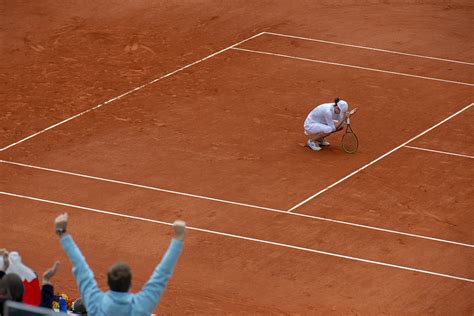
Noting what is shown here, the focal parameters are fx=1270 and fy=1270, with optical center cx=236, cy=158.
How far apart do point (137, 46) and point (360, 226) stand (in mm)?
12601

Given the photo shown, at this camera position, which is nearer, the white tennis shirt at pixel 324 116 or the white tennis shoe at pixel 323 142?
the white tennis shirt at pixel 324 116

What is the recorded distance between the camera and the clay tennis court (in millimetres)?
21578

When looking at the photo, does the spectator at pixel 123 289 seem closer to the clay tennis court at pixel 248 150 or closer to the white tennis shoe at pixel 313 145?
the clay tennis court at pixel 248 150

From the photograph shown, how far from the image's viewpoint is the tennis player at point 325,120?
2703cm

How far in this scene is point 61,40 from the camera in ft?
114

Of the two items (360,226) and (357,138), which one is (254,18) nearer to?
(357,138)

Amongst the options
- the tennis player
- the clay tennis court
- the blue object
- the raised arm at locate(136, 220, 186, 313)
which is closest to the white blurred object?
the blue object

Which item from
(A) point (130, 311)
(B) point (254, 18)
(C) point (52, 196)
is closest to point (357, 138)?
(C) point (52, 196)

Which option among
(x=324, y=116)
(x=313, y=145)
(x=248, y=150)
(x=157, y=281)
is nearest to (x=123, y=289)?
(x=157, y=281)

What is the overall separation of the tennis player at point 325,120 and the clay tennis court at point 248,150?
0.42m

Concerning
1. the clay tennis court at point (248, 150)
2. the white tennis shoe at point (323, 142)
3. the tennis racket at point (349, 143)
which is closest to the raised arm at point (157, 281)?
the clay tennis court at point (248, 150)

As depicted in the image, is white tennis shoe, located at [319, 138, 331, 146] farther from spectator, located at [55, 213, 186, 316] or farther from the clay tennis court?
spectator, located at [55, 213, 186, 316]

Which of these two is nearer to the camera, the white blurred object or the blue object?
the white blurred object

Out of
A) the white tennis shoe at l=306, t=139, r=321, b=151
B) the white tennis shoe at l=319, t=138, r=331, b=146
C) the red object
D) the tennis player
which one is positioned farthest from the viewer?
the white tennis shoe at l=319, t=138, r=331, b=146
